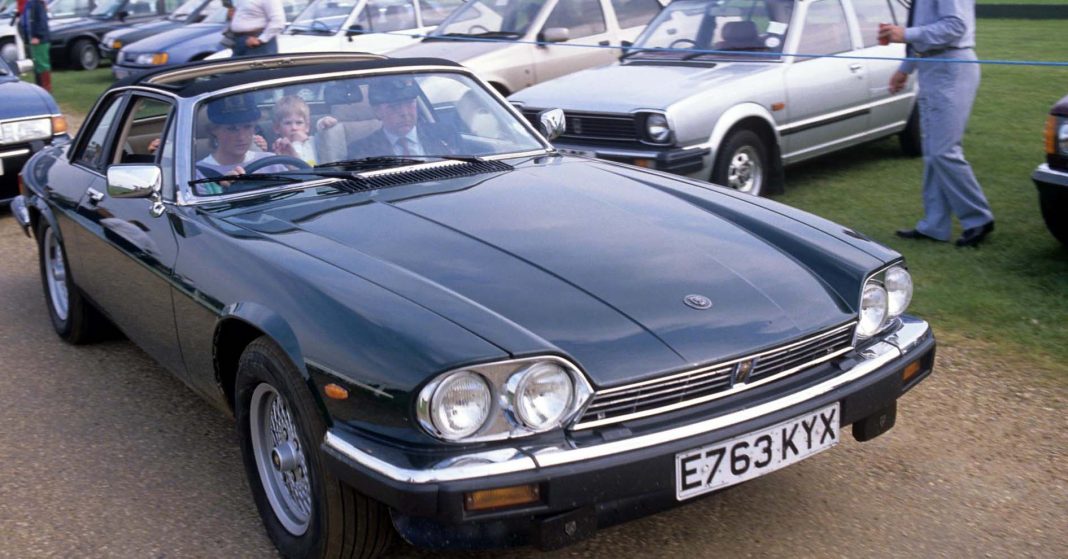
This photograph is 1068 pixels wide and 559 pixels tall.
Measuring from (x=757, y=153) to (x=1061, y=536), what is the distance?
4860 mm

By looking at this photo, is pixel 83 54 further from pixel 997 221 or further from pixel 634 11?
pixel 997 221

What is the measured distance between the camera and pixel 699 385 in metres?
3.05

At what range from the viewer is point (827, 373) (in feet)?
10.9

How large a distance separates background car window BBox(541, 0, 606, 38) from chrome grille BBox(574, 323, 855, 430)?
24.7 feet

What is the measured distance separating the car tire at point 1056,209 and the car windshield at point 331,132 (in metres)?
2.87

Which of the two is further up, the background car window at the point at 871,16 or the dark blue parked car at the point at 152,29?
the background car window at the point at 871,16

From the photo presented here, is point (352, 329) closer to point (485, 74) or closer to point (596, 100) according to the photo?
point (596, 100)

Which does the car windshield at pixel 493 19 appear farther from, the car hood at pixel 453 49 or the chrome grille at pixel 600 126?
the chrome grille at pixel 600 126

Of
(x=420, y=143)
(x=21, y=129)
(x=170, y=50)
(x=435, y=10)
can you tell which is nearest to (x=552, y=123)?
(x=420, y=143)

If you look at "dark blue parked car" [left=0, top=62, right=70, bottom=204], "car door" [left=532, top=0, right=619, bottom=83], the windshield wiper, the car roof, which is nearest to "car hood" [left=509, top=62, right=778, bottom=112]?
"car door" [left=532, top=0, right=619, bottom=83]

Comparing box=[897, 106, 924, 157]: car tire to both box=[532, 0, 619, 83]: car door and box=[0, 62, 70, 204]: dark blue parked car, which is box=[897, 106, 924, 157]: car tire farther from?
box=[0, 62, 70, 204]: dark blue parked car

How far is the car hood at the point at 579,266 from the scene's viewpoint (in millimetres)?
3035

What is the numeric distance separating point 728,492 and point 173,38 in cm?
1341

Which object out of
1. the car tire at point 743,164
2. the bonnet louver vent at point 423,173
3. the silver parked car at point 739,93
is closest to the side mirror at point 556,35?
the silver parked car at point 739,93
